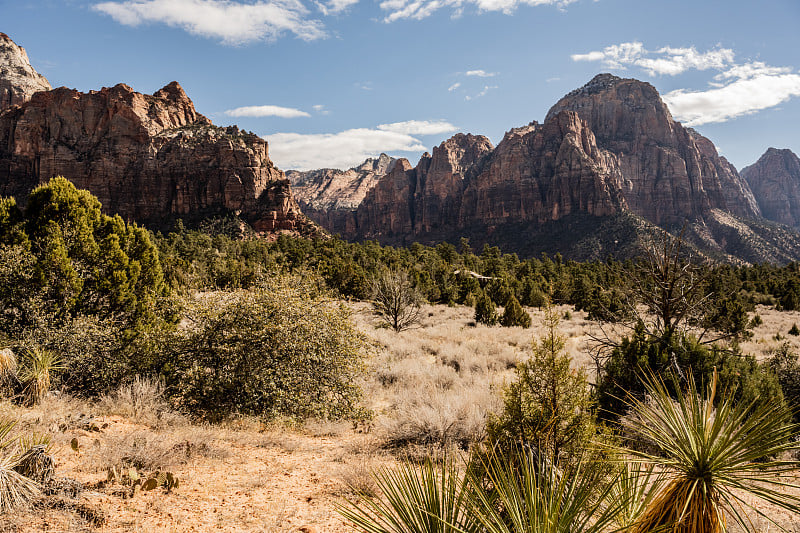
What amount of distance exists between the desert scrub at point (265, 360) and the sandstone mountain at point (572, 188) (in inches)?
4038

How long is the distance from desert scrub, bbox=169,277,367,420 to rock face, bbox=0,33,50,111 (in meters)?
163

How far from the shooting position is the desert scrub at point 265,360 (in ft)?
26.8

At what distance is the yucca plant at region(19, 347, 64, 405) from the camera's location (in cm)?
727

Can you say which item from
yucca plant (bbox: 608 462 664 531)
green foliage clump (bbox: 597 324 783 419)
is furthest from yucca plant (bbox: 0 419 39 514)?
green foliage clump (bbox: 597 324 783 419)

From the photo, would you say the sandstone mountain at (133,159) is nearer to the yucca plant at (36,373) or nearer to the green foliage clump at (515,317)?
the green foliage clump at (515,317)

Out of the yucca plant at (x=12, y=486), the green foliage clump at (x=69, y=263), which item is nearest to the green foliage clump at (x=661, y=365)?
the yucca plant at (x=12, y=486)

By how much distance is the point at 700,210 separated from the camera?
141500mm

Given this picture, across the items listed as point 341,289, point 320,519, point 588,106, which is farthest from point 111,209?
point 588,106

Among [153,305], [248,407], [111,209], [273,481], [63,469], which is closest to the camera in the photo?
[63,469]

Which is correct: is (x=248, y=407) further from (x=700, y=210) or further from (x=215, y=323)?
(x=700, y=210)

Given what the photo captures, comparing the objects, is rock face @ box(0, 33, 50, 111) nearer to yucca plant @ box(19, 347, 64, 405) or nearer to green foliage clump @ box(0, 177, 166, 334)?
green foliage clump @ box(0, 177, 166, 334)

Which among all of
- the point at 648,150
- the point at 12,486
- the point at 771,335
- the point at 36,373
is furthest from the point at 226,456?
the point at 648,150

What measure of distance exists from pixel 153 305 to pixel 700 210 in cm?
17722

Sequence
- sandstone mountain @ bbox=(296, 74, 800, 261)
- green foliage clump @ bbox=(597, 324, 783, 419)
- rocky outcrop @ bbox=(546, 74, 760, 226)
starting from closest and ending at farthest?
green foliage clump @ bbox=(597, 324, 783, 419) → sandstone mountain @ bbox=(296, 74, 800, 261) → rocky outcrop @ bbox=(546, 74, 760, 226)
